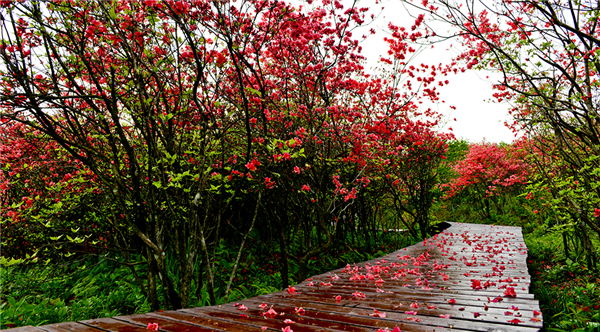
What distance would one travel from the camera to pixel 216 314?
2908 mm

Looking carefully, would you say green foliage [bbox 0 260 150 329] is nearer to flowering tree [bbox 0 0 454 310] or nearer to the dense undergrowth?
the dense undergrowth

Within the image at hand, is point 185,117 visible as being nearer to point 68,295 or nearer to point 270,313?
point 270,313

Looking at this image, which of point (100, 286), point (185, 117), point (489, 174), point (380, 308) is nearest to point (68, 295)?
point (100, 286)

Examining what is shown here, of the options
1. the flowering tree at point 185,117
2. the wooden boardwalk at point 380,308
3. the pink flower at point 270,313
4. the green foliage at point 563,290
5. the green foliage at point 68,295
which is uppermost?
the flowering tree at point 185,117

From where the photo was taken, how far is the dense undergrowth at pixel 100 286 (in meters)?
4.96

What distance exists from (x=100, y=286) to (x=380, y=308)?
582 cm

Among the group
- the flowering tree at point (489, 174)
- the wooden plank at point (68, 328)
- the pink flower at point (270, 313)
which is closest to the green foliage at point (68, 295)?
the wooden plank at point (68, 328)

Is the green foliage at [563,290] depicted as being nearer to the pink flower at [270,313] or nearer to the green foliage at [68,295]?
the pink flower at [270,313]

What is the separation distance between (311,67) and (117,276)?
590 cm

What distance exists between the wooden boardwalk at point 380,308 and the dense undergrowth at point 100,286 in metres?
2.06

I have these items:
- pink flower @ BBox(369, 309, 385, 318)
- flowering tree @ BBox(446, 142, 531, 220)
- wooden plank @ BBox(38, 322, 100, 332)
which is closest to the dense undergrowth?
wooden plank @ BBox(38, 322, 100, 332)

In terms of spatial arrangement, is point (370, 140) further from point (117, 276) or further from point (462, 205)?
point (462, 205)

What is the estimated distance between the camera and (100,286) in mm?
6309

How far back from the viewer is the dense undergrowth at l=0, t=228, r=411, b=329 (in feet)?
16.3
